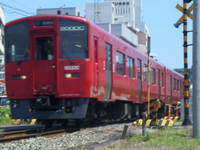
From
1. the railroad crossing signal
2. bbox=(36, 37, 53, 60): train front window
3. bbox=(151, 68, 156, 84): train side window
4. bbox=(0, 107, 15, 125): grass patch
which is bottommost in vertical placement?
bbox=(0, 107, 15, 125): grass patch

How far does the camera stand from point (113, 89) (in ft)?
53.3

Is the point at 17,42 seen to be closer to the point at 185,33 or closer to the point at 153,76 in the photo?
the point at 185,33

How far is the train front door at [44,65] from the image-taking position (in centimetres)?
1364

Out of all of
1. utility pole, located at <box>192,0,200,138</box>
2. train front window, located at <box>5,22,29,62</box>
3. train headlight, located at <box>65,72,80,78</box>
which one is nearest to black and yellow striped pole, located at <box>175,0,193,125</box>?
utility pole, located at <box>192,0,200,138</box>

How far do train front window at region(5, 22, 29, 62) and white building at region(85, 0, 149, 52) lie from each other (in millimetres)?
77936

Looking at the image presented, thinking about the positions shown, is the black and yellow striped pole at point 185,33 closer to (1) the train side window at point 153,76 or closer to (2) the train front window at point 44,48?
(1) the train side window at point 153,76

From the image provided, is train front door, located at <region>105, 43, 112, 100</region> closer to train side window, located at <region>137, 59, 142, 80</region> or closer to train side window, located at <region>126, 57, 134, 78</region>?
train side window, located at <region>126, 57, 134, 78</region>

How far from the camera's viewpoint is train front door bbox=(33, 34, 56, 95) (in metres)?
13.6

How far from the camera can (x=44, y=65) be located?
13.7 m

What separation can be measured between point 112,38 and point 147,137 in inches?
233

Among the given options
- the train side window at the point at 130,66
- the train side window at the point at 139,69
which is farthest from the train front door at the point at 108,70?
the train side window at the point at 139,69

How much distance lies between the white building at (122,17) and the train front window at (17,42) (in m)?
77.9

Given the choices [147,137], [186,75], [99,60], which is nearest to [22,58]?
[99,60]

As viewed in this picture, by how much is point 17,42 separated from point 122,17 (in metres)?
112
